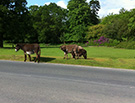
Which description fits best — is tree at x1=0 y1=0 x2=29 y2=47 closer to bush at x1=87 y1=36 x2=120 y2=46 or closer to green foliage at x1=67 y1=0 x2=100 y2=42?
bush at x1=87 y1=36 x2=120 y2=46

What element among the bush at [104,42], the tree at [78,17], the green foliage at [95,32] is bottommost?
the bush at [104,42]

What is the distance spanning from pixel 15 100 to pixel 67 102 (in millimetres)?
1610

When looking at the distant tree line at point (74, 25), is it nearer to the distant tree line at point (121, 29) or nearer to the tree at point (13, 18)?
the distant tree line at point (121, 29)

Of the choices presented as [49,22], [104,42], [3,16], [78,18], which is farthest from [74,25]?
[3,16]

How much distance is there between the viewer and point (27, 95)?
5.05m

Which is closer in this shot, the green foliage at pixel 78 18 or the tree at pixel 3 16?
the tree at pixel 3 16

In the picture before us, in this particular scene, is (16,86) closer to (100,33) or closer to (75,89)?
(75,89)

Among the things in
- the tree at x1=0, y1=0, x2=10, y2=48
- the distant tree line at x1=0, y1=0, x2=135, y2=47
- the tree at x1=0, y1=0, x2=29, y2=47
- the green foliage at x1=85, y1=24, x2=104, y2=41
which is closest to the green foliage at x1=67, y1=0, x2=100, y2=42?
the distant tree line at x1=0, y1=0, x2=135, y2=47

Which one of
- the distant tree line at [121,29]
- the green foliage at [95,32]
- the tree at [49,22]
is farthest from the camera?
the tree at [49,22]

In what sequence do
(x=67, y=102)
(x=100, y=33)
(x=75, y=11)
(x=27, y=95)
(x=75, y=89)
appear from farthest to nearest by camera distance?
1. (x=75, y=11)
2. (x=100, y=33)
3. (x=75, y=89)
4. (x=27, y=95)
5. (x=67, y=102)

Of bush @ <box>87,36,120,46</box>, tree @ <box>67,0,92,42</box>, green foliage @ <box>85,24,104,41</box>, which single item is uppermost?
tree @ <box>67,0,92,42</box>

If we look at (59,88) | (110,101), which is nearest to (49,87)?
(59,88)

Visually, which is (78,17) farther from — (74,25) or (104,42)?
(104,42)

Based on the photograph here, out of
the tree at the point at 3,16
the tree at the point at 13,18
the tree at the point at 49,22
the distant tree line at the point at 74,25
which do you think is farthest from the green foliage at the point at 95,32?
Result: the tree at the point at 3,16
